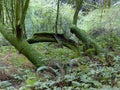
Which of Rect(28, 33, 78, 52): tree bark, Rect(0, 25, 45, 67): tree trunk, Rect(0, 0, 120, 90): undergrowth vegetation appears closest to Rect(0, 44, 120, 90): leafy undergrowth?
Rect(0, 0, 120, 90): undergrowth vegetation

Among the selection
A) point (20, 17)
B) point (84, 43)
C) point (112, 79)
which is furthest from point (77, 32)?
point (112, 79)

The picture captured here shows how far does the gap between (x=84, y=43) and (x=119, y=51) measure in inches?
40.9

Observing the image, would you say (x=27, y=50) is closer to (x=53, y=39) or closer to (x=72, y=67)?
(x=72, y=67)

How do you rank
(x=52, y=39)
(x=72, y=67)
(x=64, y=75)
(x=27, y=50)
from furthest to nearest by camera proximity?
(x=52, y=39) < (x=27, y=50) < (x=72, y=67) < (x=64, y=75)

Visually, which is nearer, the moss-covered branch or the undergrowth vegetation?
the undergrowth vegetation

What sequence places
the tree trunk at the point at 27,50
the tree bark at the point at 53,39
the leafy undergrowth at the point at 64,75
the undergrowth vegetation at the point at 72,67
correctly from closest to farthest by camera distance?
the leafy undergrowth at the point at 64,75 < the undergrowth vegetation at the point at 72,67 < the tree trunk at the point at 27,50 < the tree bark at the point at 53,39

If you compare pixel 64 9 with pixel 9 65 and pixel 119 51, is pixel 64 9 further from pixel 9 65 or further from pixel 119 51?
pixel 9 65

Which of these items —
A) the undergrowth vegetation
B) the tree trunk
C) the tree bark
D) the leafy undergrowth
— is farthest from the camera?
the tree bark

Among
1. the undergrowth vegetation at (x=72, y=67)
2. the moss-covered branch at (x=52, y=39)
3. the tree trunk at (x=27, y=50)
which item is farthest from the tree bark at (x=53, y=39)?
the tree trunk at (x=27, y=50)

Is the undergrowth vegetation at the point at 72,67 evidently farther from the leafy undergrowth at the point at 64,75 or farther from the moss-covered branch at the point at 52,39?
the moss-covered branch at the point at 52,39

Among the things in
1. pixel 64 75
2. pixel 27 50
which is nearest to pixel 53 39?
pixel 27 50

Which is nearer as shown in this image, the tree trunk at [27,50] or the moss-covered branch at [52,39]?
the tree trunk at [27,50]

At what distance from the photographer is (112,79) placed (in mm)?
4215

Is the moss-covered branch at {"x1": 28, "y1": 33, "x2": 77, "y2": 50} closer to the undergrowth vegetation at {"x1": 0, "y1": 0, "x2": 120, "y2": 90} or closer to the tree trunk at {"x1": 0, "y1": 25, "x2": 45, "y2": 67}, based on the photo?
the undergrowth vegetation at {"x1": 0, "y1": 0, "x2": 120, "y2": 90}
